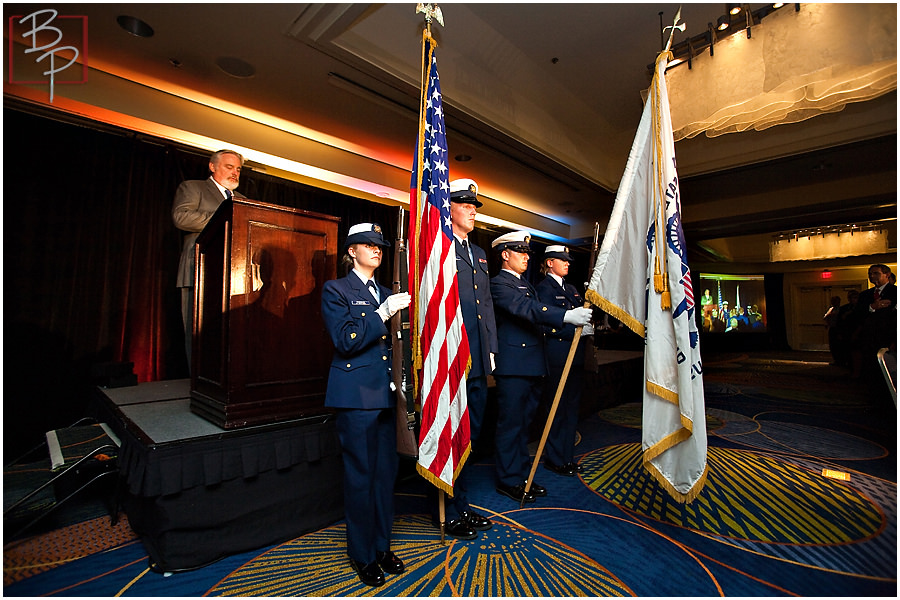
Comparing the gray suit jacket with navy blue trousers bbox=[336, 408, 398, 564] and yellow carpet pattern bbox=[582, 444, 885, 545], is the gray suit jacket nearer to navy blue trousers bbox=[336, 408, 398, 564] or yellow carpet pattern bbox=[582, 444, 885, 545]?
navy blue trousers bbox=[336, 408, 398, 564]

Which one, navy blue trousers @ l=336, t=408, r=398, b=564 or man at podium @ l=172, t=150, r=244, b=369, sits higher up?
man at podium @ l=172, t=150, r=244, b=369

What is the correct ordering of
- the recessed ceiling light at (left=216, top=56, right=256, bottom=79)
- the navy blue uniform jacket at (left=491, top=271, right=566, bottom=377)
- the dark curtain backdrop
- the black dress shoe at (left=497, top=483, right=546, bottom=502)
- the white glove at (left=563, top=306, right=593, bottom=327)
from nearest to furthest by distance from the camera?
the white glove at (left=563, top=306, right=593, bottom=327), the black dress shoe at (left=497, top=483, right=546, bottom=502), the navy blue uniform jacket at (left=491, top=271, right=566, bottom=377), the dark curtain backdrop, the recessed ceiling light at (left=216, top=56, right=256, bottom=79)

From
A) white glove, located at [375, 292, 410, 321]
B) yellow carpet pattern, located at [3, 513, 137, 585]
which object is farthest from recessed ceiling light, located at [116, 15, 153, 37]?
yellow carpet pattern, located at [3, 513, 137, 585]

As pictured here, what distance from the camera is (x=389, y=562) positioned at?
176 cm

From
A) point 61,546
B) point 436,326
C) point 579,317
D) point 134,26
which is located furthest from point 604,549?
point 134,26

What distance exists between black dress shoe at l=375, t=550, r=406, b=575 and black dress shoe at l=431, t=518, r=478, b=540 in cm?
33

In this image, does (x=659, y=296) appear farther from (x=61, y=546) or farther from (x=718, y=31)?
(x=61, y=546)

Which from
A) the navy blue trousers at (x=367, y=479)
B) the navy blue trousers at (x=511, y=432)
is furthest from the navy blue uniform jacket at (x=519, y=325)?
the navy blue trousers at (x=367, y=479)

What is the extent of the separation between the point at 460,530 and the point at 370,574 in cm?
51

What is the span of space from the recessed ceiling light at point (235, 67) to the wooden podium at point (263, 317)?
192 centimetres

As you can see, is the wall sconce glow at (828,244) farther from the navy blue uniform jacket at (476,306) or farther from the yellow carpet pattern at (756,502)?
the navy blue uniform jacket at (476,306)

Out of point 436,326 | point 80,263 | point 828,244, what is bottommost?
point 436,326

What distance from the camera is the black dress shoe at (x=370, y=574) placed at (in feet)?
5.48

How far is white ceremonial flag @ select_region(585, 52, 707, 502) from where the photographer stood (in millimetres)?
1920
